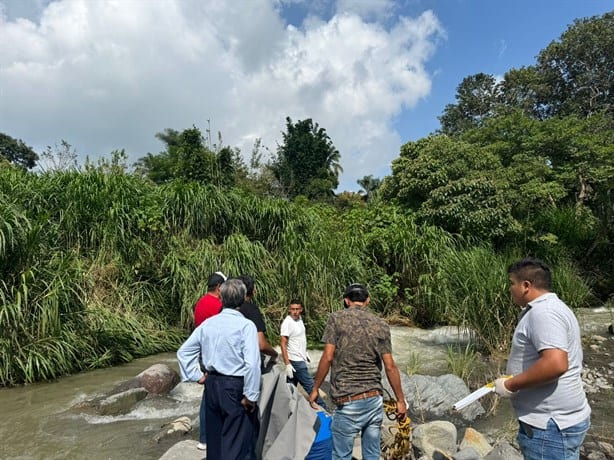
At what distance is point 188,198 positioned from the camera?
10148mm

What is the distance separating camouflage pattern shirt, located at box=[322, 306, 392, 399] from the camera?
3068 mm

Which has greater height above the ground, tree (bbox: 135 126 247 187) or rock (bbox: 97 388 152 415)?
tree (bbox: 135 126 247 187)

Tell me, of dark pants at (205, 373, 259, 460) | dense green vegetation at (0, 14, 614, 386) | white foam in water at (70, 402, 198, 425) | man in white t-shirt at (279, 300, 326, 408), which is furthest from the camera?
dense green vegetation at (0, 14, 614, 386)

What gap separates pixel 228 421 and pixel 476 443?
280 cm

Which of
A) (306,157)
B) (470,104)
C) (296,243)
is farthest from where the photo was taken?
(306,157)

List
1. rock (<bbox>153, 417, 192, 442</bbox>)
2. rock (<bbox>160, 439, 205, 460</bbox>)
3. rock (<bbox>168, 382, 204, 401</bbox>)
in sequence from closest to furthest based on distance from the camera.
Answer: rock (<bbox>160, 439, 205, 460</bbox>)
rock (<bbox>153, 417, 192, 442</bbox>)
rock (<bbox>168, 382, 204, 401</bbox>)

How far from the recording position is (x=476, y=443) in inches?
178

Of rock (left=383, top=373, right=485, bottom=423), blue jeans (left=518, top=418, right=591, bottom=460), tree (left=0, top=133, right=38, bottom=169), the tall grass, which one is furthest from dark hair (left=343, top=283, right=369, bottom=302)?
tree (left=0, top=133, right=38, bottom=169)

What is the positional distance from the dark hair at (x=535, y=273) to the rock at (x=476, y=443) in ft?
8.99

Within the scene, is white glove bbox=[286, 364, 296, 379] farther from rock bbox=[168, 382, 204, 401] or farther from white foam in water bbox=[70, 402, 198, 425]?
rock bbox=[168, 382, 204, 401]

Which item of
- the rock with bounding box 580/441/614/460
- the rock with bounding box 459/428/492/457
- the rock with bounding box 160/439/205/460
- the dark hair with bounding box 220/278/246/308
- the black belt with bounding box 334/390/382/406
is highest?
the dark hair with bounding box 220/278/246/308

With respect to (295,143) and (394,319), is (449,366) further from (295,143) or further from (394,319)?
(295,143)

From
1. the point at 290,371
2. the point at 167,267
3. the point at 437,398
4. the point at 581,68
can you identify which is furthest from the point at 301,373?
the point at 581,68

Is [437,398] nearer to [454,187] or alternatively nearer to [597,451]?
[597,451]
